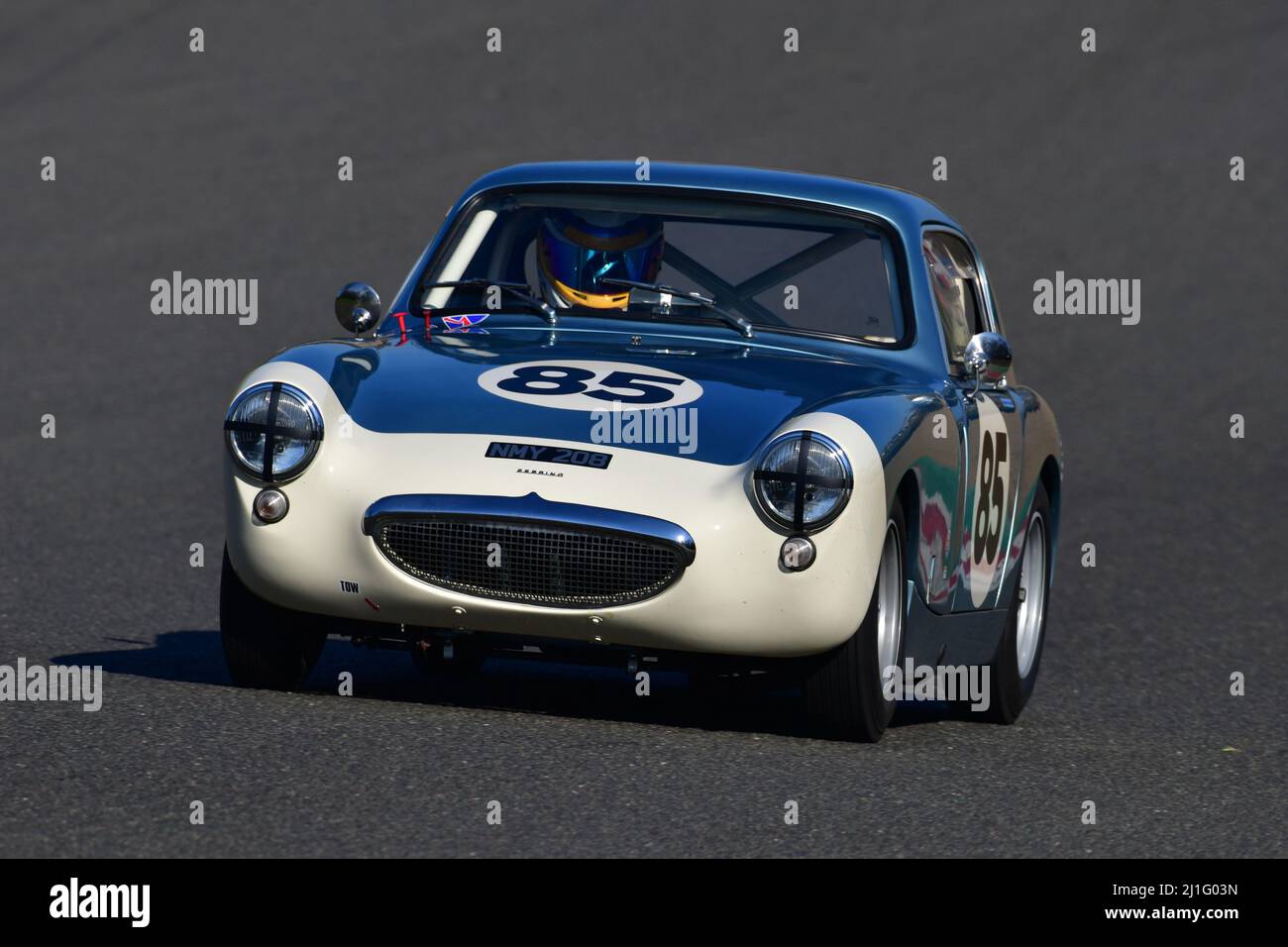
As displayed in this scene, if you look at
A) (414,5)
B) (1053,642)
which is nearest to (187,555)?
(1053,642)

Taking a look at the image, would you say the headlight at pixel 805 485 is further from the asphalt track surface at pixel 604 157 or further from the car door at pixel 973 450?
the car door at pixel 973 450

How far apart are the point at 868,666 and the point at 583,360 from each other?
1.12 metres

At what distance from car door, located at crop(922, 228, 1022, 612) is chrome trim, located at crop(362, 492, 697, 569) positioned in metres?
1.32

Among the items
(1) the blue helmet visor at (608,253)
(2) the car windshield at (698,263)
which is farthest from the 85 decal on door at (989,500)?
(1) the blue helmet visor at (608,253)

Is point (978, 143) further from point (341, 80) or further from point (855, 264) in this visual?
point (855, 264)

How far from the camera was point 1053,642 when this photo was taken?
34.4 feet

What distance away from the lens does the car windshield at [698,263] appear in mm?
7430

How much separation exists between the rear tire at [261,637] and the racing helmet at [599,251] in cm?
146

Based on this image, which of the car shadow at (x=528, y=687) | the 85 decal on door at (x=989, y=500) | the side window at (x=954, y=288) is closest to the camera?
the car shadow at (x=528, y=687)

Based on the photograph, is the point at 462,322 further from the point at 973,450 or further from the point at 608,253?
the point at 973,450

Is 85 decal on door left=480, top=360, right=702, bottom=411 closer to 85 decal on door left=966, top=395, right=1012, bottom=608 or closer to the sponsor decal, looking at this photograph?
the sponsor decal

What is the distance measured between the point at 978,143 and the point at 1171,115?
92.9 inches

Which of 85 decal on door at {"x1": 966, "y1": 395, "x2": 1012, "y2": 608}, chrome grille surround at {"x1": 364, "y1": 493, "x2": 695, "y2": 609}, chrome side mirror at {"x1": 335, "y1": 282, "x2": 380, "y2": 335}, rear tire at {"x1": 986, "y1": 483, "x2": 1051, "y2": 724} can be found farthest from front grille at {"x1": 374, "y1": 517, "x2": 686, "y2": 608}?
rear tire at {"x1": 986, "y1": 483, "x2": 1051, "y2": 724}

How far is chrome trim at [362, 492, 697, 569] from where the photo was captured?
5.95 meters
